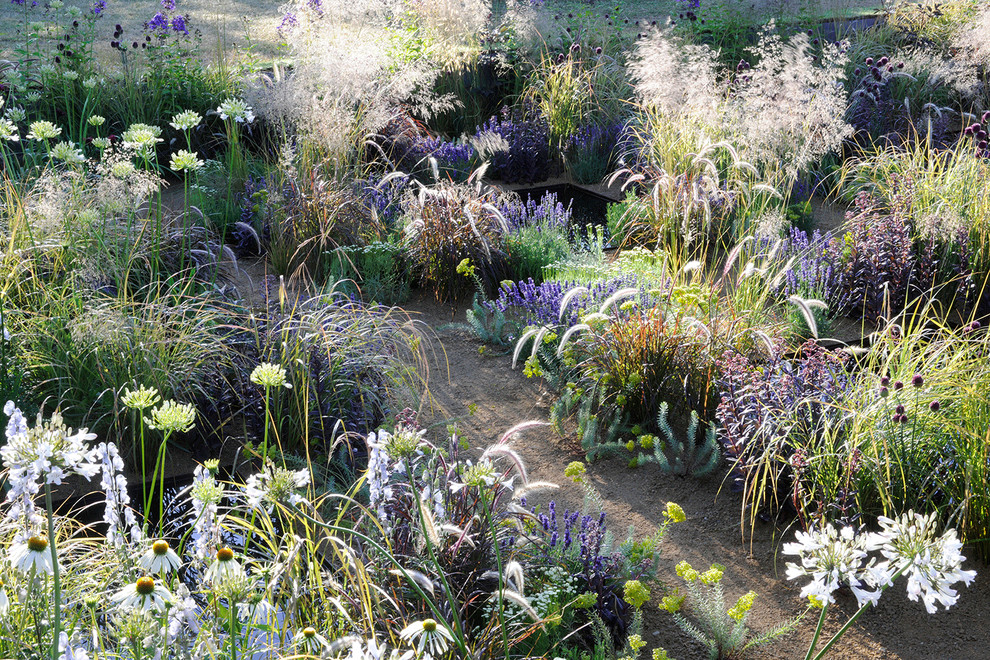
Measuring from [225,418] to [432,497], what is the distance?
4.94 feet

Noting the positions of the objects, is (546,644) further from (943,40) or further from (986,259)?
(943,40)

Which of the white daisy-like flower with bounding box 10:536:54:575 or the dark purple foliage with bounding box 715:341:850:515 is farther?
the dark purple foliage with bounding box 715:341:850:515

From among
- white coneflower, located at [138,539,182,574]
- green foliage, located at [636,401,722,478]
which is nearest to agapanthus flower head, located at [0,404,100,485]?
white coneflower, located at [138,539,182,574]

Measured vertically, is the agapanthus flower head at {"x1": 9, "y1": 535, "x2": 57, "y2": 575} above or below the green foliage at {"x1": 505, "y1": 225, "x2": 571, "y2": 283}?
above

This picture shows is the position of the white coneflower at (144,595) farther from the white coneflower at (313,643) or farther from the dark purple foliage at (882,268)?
the dark purple foliage at (882,268)

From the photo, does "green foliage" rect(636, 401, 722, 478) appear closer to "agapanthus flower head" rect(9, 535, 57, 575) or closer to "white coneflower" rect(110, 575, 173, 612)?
"white coneflower" rect(110, 575, 173, 612)

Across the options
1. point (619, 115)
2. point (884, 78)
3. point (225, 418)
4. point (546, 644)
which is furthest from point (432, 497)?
point (884, 78)

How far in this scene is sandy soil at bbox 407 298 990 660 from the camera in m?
2.80

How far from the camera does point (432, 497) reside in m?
2.63

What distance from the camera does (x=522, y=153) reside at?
7.25 metres

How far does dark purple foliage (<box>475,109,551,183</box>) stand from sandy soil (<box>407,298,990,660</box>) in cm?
299

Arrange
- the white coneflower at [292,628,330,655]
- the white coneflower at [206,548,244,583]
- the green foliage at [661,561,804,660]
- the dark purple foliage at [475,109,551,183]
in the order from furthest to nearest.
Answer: the dark purple foliage at [475,109,551,183] → the green foliage at [661,561,804,660] → the white coneflower at [292,628,330,655] → the white coneflower at [206,548,244,583]

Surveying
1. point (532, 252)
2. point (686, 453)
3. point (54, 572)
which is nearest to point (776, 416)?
point (686, 453)

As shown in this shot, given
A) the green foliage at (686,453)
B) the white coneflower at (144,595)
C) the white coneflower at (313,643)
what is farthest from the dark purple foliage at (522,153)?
the white coneflower at (144,595)
